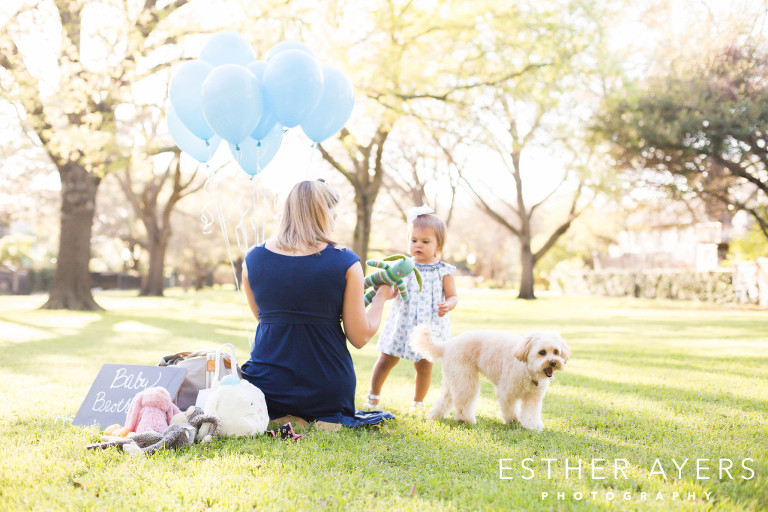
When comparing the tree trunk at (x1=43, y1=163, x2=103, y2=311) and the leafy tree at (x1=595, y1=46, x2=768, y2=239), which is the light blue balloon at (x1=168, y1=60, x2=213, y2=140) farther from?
the leafy tree at (x1=595, y1=46, x2=768, y2=239)

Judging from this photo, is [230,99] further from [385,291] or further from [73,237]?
[73,237]

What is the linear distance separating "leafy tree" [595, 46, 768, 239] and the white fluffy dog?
14.7 meters

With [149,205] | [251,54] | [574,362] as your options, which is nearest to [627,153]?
[574,362]

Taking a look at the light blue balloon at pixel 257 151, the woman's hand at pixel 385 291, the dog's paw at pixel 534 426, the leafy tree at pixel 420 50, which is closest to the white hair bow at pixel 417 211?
the woman's hand at pixel 385 291

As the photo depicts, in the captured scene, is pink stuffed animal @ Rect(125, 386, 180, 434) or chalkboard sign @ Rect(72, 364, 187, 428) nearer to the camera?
pink stuffed animal @ Rect(125, 386, 180, 434)

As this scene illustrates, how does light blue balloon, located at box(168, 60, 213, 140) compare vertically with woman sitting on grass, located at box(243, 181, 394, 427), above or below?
above

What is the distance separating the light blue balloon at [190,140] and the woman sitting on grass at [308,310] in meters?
2.06

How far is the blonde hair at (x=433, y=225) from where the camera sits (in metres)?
4.48

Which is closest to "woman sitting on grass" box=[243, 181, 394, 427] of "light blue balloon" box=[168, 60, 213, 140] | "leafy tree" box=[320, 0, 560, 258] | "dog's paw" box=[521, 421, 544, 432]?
"dog's paw" box=[521, 421, 544, 432]

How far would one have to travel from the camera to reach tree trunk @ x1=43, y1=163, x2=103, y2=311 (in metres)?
15.0

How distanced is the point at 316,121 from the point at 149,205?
912 inches

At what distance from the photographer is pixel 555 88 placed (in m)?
14.0

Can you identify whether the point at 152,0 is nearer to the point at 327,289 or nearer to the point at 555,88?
the point at 555,88

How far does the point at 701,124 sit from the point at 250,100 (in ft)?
51.6
